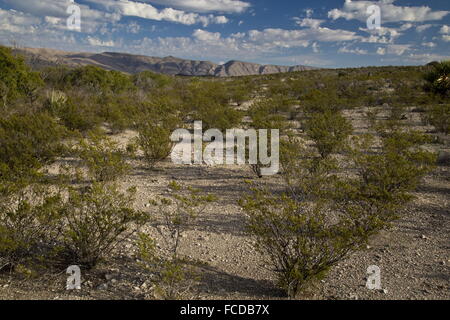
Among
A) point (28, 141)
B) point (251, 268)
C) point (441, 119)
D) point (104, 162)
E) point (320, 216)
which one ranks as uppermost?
point (441, 119)

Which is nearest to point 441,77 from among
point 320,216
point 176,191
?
point 176,191

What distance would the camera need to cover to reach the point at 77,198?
13.9 ft

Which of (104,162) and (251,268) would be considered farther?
(104,162)

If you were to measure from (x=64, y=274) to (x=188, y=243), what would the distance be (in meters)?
1.85

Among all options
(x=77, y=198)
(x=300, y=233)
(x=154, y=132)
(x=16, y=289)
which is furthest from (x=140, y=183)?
(x=300, y=233)

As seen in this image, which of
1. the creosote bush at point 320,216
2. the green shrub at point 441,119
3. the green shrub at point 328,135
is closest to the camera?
the creosote bush at point 320,216

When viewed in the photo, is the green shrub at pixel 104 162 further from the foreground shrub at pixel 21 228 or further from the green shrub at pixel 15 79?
the green shrub at pixel 15 79

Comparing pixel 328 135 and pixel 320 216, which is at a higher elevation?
pixel 328 135

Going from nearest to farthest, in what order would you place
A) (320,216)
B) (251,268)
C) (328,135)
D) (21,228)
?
(320,216) → (21,228) → (251,268) → (328,135)

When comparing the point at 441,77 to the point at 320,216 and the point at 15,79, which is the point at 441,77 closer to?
the point at 320,216

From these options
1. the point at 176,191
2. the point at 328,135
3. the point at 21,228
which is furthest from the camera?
the point at 328,135

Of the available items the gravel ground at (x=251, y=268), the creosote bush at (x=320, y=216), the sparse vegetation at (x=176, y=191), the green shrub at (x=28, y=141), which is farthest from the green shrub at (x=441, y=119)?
the green shrub at (x=28, y=141)

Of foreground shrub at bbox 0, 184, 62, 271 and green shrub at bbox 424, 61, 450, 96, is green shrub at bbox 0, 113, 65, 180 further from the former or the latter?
green shrub at bbox 424, 61, 450, 96

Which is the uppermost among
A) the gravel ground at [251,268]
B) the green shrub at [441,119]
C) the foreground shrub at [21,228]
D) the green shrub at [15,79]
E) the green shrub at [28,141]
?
the green shrub at [15,79]
